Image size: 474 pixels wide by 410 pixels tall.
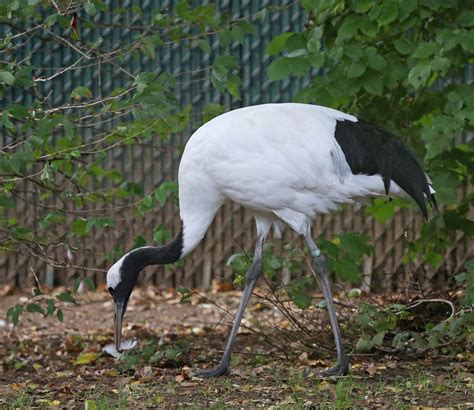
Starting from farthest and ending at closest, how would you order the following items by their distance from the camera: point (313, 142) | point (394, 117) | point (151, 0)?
point (151, 0)
point (394, 117)
point (313, 142)

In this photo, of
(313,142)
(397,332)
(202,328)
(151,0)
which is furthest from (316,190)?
(151,0)

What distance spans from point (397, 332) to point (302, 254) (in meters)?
0.76

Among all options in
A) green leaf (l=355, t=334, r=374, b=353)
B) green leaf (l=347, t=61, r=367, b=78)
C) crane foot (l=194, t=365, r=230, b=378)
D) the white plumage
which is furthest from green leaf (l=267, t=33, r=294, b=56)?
crane foot (l=194, t=365, r=230, b=378)

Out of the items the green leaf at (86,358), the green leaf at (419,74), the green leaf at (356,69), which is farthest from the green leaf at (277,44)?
the green leaf at (86,358)

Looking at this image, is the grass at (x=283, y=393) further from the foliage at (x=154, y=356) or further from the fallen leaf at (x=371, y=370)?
the foliage at (x=154, y=356)

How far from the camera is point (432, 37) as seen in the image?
277 inches

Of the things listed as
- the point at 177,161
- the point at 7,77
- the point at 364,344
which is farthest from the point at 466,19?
the point at 177,161

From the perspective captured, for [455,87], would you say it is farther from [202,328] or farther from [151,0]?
[151,0]

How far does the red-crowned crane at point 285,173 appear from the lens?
245 inches

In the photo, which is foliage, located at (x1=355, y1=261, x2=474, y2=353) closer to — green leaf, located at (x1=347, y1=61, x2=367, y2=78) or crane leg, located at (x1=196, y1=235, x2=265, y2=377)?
crane leg, located at (x1=196, y1=235, x2=265, y2=377)

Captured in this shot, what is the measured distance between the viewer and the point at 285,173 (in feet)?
20.4

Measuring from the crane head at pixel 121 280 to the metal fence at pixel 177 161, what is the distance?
3130mm

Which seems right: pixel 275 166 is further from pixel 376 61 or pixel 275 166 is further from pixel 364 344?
pixel 364 344

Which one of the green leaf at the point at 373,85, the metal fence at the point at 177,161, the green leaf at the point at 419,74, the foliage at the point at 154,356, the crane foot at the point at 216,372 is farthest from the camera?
the metal fence at the point at 177,161
